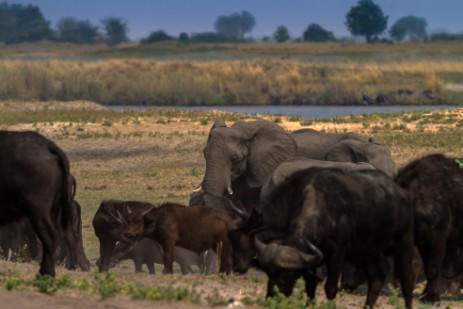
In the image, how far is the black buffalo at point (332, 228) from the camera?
12.1 metres

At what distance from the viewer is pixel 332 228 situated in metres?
12.3

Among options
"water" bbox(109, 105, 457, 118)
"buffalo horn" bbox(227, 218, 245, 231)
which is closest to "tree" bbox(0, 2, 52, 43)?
"water" bbox(109, 105, 457, 118)

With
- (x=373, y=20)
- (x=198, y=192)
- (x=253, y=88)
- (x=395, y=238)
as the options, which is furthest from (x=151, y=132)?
(x=373, y=20)

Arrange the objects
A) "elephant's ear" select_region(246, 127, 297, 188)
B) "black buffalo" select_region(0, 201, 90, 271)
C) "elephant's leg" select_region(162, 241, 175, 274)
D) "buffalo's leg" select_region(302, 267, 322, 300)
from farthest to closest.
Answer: "elephant's ear" select_region(246, 127, 297, 188)
"black buffalo" select_region(0, 201, 90, 271)
"elephant's leg" select_region(162, 241, 175, 274)
"buffalo's leg" select_region(302, 267, 322, 300)

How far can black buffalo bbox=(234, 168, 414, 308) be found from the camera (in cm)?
1214

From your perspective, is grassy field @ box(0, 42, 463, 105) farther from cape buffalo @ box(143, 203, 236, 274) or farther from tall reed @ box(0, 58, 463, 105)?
cape buffalo @ box(143, 203, 236, 274)

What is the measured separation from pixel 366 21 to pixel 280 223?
131 meters

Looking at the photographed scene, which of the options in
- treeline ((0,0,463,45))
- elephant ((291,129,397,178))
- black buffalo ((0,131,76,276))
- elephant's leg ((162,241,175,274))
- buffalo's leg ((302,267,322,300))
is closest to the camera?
buffalo's leg ((302,267,322,300))

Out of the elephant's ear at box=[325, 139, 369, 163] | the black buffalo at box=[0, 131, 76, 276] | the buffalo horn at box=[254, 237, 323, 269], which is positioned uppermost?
the black buffalo at box=[0, 131, 76, 276]

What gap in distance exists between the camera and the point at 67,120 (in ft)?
122

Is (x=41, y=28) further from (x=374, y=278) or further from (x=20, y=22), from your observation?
(x=374, y=278)

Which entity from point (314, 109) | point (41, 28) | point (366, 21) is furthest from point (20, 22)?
point (314, 109)

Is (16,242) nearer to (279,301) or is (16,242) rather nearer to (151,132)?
(279,301)

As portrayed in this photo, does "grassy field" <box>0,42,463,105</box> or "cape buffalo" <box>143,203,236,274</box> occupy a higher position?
"cape buffalo" <box>143,203,236,274</box>
